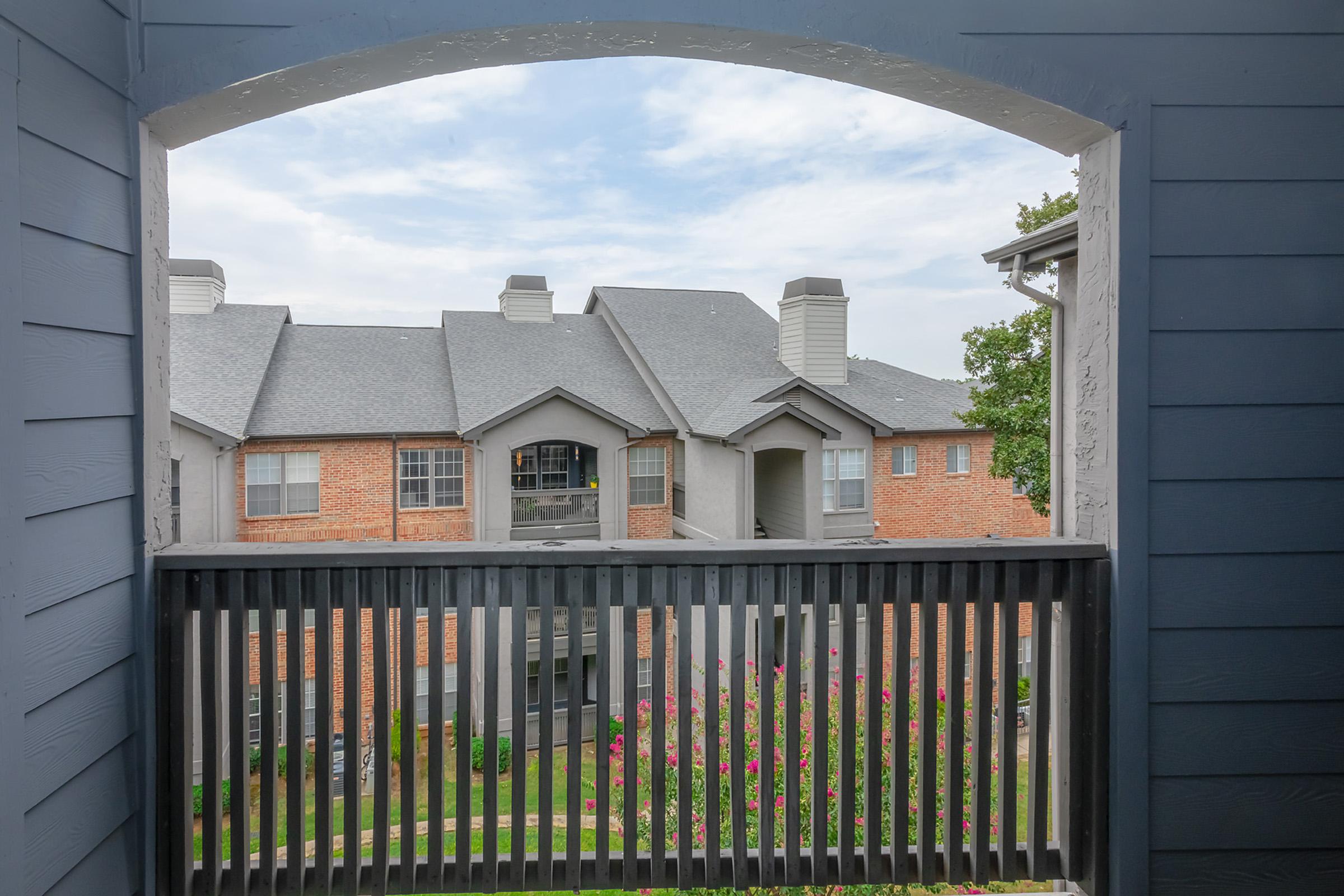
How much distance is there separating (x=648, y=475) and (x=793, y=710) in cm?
604

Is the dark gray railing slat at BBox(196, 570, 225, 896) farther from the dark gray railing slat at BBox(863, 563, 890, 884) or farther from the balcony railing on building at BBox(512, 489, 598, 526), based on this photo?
the balcony railing on building at BBox(512, 489, 598, 526)

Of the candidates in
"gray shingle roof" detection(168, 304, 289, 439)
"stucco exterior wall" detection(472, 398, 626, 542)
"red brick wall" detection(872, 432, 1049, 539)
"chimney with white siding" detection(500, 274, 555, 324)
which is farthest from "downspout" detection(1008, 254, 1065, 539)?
"chimney with white siding" detection(500, 274, 555, 324)

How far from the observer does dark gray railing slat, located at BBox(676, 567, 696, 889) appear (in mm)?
1147

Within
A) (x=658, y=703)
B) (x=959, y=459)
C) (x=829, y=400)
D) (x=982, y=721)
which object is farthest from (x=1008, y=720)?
(x=959, y=459)

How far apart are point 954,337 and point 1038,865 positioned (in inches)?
214

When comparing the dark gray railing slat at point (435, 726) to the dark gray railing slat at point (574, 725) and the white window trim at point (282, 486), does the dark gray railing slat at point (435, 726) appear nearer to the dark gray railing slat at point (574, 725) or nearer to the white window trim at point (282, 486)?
the dark gray railing slat at point (574, 725)

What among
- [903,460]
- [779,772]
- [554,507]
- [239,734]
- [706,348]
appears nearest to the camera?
[239,734]

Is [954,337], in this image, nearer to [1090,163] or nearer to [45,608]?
[1090,163]

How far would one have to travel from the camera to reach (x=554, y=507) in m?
6.97

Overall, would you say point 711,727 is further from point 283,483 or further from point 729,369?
point 729,369

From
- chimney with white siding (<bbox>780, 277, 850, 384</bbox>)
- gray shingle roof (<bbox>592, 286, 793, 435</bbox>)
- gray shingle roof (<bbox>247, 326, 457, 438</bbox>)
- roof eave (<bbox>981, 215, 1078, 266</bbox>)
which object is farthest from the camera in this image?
gray shingle roof (<bbox>592, 286, 793, 435</bbox>)

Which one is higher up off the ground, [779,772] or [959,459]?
[959,459]

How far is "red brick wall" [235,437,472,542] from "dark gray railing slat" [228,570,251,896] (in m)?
4.65

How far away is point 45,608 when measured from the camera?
0.91 metres
